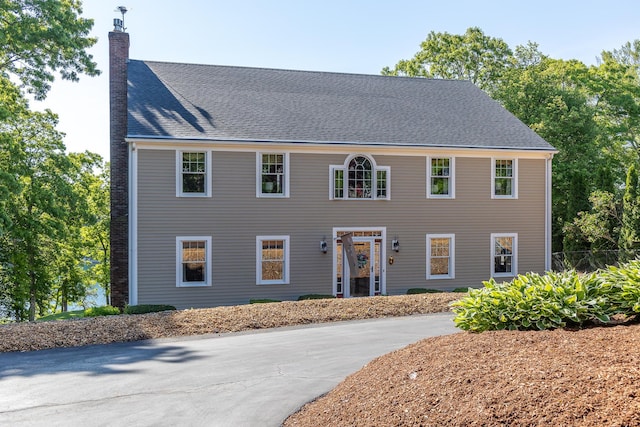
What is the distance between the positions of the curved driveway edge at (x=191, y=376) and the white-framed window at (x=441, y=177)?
370 inches

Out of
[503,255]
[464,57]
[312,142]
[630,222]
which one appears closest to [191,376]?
[312,142]

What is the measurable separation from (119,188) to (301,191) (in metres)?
6.47

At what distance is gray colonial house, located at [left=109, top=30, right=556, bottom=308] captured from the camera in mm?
19641

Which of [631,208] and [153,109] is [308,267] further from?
[631,208]

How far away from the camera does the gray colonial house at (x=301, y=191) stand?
1964 cm

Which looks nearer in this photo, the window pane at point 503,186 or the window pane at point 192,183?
the window pane at point 192,183

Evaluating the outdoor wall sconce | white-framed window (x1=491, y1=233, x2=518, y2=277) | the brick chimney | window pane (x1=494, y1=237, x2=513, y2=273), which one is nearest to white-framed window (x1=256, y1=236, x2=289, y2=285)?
the outdoor wall sconce

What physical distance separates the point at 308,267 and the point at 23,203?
14.9 meters

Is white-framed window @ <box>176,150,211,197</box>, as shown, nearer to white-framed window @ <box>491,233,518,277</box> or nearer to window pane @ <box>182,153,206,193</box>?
window pane @ <box>182,153,206,193</box>

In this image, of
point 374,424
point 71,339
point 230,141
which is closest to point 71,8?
point 230,141

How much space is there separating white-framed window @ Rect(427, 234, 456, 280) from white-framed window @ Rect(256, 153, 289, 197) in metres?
5.84

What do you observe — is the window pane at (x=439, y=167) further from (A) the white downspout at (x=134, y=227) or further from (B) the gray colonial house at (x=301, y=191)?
(A) the white downspout at (x=134, y=227)

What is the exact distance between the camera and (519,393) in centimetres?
541

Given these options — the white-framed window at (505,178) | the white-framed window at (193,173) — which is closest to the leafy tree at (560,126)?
the white-framed window at (505,178)
